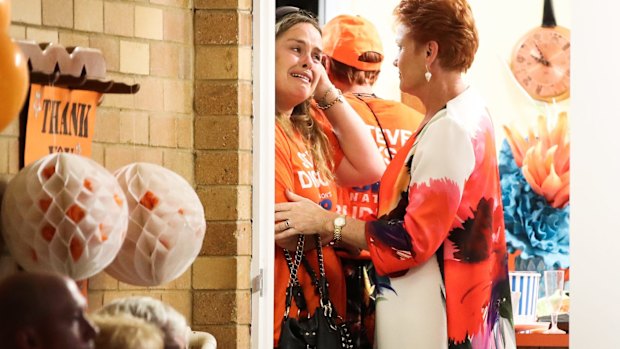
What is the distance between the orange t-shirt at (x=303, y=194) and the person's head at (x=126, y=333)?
6.66 ft

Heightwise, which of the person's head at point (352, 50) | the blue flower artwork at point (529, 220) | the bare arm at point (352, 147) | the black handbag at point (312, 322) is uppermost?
the person's head at point (352, 50)

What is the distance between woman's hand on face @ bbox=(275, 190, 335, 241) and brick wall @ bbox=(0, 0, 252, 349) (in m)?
1.00

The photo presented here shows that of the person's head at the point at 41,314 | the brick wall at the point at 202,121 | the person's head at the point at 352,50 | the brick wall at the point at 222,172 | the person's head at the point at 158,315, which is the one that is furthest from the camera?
the person's head at the point at 352,50

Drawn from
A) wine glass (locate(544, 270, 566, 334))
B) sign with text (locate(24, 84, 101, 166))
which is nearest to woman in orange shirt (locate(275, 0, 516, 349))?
wine glass (locate(544, 270, 566, 334))

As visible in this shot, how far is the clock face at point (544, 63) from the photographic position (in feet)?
14.0

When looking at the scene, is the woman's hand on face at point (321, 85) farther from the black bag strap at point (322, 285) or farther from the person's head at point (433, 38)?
the black bag strap at point (322, 285)

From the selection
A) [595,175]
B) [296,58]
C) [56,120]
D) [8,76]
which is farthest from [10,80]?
[296,58]

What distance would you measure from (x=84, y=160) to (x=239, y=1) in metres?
1.08

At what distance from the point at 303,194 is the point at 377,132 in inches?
15.4

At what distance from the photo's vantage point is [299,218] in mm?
3477

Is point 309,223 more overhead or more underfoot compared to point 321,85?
more underfoot

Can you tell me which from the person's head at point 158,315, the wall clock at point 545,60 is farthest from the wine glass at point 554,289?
the person's head at point 158,315

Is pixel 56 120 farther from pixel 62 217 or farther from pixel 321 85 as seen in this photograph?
pixel 321 85

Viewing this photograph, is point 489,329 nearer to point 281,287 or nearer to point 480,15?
point 281,287
